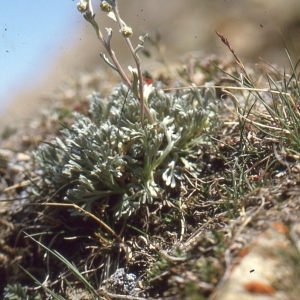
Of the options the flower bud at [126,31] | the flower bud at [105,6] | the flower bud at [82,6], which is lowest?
the flower bud at [126,31]

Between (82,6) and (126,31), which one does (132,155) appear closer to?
(126,31)

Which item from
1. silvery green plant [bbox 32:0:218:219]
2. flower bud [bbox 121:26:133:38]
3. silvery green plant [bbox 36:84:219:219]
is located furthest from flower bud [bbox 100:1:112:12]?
silvery green plant [bbox 36:84:219:219]

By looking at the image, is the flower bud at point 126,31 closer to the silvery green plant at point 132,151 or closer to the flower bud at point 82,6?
the silvery green plant at point 132,151

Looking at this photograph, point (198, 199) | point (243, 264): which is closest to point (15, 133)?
point (198, 199)

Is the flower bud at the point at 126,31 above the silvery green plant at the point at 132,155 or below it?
above

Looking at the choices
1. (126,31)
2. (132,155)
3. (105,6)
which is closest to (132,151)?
(132,155)

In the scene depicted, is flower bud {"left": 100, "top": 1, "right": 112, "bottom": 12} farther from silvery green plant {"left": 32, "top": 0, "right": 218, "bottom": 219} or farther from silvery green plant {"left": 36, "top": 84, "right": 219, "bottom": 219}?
silvery green plant {"left": 36, "top": 84, "right": 219, "bottom": 219}

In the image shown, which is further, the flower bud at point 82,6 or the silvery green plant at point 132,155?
the silvery green plant at point 132,155

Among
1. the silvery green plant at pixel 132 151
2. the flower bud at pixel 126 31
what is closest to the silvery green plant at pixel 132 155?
the silvery green plant at pixel 132 151
